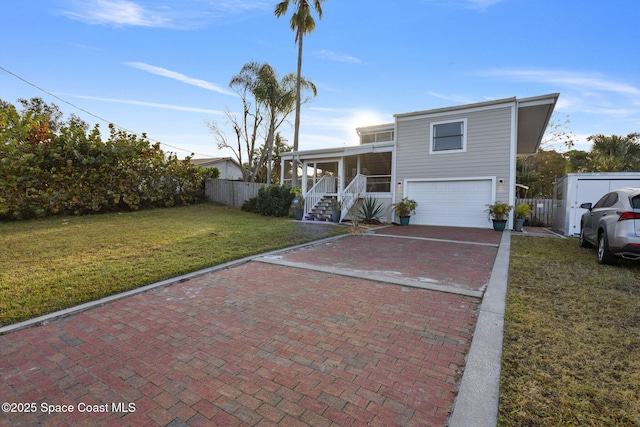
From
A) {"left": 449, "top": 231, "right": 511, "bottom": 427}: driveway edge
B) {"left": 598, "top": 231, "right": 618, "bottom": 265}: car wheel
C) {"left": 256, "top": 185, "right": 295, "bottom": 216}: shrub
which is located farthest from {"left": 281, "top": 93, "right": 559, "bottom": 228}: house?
{"left": 449, "top": 231, "right": 511, "bottom": 427}: driveway edge

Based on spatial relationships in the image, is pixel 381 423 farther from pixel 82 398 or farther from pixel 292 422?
pixel 82 398

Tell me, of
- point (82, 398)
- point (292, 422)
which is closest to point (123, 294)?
point (82, 398)

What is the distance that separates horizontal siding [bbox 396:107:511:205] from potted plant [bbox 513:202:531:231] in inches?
24.5

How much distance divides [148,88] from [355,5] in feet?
36.4

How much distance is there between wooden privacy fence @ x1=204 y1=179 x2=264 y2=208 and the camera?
18.1m

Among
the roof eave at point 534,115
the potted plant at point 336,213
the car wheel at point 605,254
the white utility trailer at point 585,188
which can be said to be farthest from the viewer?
the potted plant at point 336,213

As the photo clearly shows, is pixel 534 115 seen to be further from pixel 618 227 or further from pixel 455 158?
Result: pixel 618 227

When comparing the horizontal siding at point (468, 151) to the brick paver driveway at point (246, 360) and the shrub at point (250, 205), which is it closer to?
the shrub at point (250, 205)

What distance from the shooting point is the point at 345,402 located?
1940 millimetres

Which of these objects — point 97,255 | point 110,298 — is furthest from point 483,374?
point 97,255

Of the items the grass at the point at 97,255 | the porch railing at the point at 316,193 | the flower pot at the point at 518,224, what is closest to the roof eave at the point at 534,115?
the flower pot at the point at 518,224

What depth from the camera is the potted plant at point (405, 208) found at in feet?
42.4

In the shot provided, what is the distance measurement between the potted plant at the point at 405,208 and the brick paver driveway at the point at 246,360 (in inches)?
360

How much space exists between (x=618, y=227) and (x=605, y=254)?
627 mm
